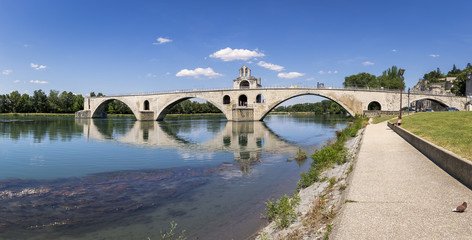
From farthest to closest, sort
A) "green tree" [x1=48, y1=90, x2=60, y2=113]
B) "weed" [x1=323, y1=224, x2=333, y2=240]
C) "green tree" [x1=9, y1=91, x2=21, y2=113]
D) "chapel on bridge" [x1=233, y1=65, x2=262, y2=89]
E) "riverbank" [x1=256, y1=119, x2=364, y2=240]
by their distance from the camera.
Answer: "green tree" [x1=48, y1=90, x2=60, y2=113] → "green tree" [x1=9, y1=91, x2=21, y2=113] → "chapel on bridge" [x1=233, y1=65, x2=262, y2=89] → "riverbank" [x1=256, y1=119, x2=364, y2=240] → "weed" [x1=323, y1=224, x2=333, y2=240]

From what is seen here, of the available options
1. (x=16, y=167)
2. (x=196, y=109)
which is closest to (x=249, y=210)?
(x=16, y=167)

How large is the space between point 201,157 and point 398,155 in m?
11.4

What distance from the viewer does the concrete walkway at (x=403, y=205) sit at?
4.37m

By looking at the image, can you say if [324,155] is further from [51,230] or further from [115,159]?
[115,159]

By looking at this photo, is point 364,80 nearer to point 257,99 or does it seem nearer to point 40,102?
point 257,99

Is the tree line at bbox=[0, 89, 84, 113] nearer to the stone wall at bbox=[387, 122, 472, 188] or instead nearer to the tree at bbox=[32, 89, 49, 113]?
the tree at bbox=[32, 89, 49, 113]

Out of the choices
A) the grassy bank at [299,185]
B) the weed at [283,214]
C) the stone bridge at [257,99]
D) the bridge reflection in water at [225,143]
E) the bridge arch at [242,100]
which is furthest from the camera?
the bridge arch at [242,100]

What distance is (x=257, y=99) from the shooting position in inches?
2547

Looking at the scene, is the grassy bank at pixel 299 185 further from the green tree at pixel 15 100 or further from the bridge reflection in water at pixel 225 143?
the green tree at pixel 15 100

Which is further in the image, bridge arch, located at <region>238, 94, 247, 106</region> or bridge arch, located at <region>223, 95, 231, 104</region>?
bridge arch, located at <region>223, 95, 231, 104</region>

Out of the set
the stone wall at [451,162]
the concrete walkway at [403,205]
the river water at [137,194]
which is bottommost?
the river water at [137,194]

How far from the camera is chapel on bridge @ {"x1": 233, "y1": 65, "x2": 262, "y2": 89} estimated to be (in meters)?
68.2

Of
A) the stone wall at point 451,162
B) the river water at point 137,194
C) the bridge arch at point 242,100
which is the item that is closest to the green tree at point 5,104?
the bridge arch at point 242,100

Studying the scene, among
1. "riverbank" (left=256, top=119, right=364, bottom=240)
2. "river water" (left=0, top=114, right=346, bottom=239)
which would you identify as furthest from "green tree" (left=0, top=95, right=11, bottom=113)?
"riverbank" (left=256, top=119, right=364, bottom=240)
